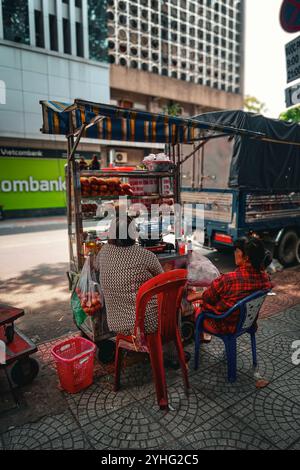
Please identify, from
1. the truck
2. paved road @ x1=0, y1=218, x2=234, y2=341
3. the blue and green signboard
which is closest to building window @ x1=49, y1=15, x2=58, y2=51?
the blue and green signboard

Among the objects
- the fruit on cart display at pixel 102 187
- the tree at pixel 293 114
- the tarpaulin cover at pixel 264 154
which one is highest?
the tree at pixel 293 114

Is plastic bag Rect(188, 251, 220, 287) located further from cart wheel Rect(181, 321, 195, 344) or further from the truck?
the truck

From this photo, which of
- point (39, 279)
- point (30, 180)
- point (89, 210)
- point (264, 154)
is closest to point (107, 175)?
point (89, 210)

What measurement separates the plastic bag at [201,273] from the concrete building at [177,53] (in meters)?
23.7

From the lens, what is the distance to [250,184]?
7.17 meters

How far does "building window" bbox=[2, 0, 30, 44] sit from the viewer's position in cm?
1822

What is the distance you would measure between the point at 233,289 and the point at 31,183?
63.0ft

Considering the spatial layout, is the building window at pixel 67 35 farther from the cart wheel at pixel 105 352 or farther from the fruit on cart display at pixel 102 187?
the cart wheel at pixel 105 352

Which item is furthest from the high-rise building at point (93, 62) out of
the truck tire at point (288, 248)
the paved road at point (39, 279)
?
the truck tire at point (288, 248)

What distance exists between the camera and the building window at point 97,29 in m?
21.4

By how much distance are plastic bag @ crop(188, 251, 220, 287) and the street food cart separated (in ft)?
0.92

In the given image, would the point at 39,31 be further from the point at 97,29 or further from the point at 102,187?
the point at 102,187
